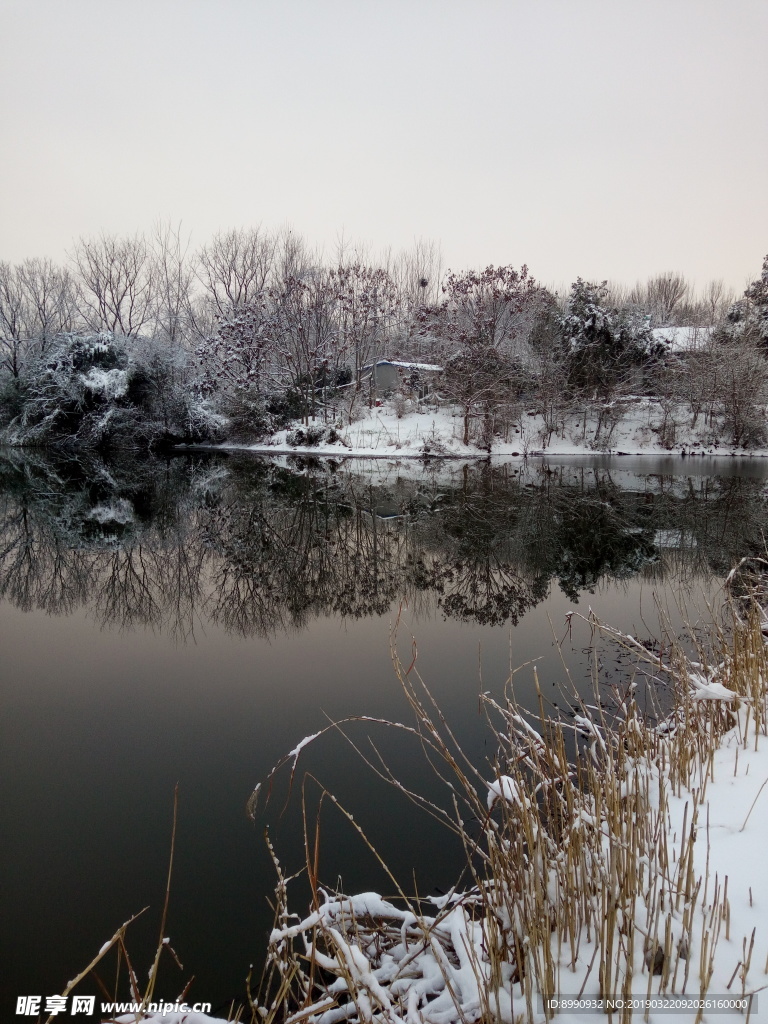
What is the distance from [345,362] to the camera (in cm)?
3331

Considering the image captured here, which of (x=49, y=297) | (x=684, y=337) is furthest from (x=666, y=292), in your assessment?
(x=49, y=297)

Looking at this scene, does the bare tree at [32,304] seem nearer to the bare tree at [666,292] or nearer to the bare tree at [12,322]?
the bare tree at [12,322]

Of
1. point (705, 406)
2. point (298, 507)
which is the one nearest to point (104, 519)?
point (298, 507)

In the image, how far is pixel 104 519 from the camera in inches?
501

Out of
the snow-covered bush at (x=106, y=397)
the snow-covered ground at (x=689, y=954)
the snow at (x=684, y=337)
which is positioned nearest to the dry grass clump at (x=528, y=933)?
the snow-covered ground at (x=689, y=954)

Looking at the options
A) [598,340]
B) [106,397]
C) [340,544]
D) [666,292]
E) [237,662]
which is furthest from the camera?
[666,292]

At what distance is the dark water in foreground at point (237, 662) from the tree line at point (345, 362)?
529 inches

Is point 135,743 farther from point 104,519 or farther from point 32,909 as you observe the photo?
point 104,519

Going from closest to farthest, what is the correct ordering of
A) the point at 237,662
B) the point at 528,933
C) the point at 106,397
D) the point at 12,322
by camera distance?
A: the point at 528,933 < the point at 237,662 < the point at 106,397 < the point at 12,322

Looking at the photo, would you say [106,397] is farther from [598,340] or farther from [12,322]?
[598,340]

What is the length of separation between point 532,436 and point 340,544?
63.8ft

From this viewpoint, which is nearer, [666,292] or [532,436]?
[532,436]

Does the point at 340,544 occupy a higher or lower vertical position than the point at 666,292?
lower

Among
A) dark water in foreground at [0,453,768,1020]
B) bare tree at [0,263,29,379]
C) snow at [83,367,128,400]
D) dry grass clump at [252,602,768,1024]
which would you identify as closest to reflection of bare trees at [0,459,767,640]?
dark water in foreground at [0,453,768,1020]
